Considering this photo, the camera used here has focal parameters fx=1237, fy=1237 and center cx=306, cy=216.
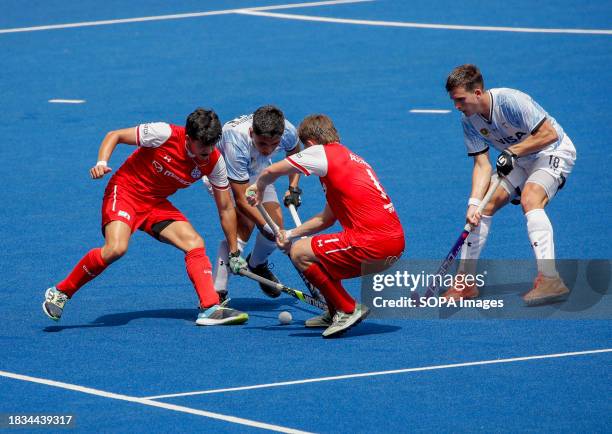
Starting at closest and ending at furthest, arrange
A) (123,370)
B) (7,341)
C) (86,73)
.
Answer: (123,370) < (7,341) < (86,73)

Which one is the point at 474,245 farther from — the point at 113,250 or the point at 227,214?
the point at 113,250

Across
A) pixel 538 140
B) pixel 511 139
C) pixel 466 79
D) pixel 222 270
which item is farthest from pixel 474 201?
pixel 222 270

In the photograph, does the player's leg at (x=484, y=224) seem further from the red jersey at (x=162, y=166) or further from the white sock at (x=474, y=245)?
the red jersey at (x=162, y=166)

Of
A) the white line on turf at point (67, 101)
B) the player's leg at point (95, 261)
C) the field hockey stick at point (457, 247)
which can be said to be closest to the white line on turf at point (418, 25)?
the white line on turf at point (67, 101)

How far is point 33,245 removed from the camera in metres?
11.1

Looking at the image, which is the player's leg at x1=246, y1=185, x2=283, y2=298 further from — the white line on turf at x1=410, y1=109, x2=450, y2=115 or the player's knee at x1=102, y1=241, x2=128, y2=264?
the white line on turf at x1=410, y1=109, x2=450, y2=115

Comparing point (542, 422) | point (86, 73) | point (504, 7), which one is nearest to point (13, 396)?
point (542, 422)

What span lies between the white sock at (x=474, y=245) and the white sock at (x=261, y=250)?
150 centimetres

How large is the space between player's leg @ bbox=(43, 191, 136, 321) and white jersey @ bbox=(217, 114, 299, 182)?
94cm

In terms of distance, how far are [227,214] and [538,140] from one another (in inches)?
92.7

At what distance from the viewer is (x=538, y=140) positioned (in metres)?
9.10

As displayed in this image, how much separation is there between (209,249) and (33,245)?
1.59 m

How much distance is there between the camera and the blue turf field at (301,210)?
7230 millimetres

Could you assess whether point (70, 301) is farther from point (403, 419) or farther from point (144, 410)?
point (403, 419)
